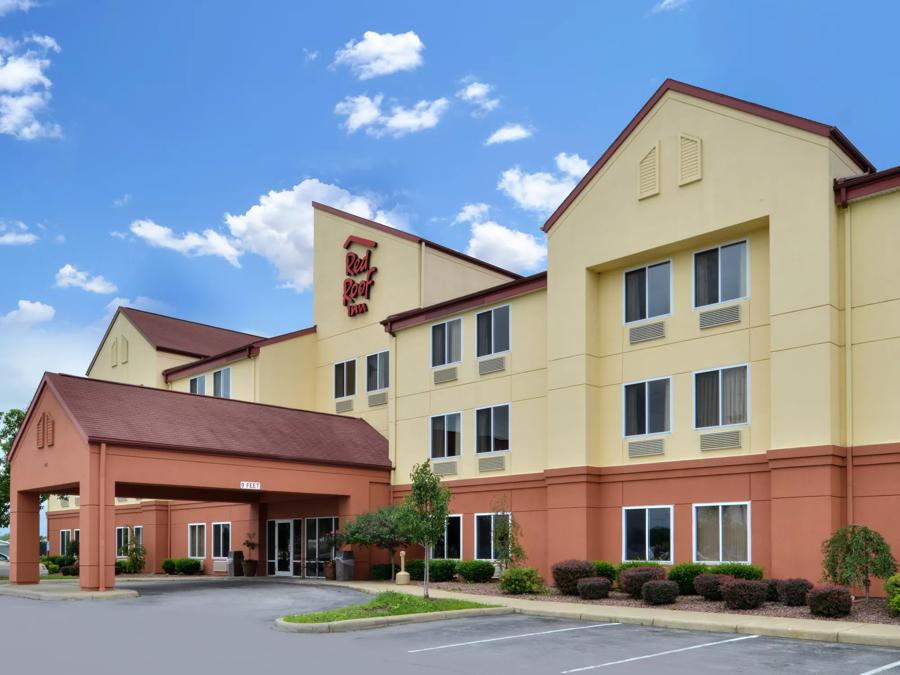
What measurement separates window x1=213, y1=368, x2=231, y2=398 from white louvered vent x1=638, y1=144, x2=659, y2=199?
20.3 m

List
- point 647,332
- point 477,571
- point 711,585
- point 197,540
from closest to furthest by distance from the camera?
1. point 711,585
2. point 647,332
3. point 477,571
4. point 197,540

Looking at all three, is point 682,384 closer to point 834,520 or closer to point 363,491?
point 834,520

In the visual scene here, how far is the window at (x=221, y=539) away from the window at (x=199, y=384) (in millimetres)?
5913

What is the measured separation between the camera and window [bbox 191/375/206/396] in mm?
41781

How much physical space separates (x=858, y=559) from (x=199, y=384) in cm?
2947

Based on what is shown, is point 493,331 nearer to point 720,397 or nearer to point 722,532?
point 720,397

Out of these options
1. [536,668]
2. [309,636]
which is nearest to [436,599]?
[309,636]

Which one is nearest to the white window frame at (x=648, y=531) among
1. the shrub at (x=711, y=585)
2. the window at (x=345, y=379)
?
the shrub at (x=711, y=585)

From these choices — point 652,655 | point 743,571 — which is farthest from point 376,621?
point 743,571

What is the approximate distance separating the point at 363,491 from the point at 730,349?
13.8m

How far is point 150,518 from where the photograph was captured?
42.2 m

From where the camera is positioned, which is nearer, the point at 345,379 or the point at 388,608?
the point at 388,608

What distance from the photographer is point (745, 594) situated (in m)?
20.0

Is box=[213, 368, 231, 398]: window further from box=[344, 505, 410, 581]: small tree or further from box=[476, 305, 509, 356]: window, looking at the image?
box=[476, 305, 509, 356]: window
